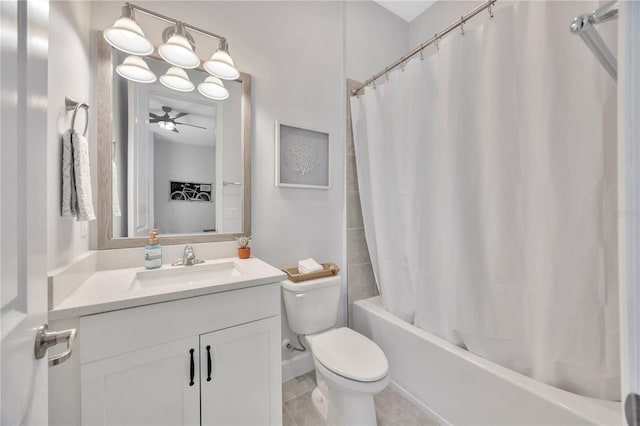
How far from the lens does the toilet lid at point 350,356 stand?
116 centimetres

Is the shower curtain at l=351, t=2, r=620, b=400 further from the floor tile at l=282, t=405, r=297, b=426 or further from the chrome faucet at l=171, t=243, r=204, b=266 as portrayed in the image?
the chrome faucet at l=171, t=243, r=204, b=266

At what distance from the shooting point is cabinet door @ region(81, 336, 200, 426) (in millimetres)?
815

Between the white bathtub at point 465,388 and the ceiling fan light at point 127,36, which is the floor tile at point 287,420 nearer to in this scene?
the white bathtub at point 465,388

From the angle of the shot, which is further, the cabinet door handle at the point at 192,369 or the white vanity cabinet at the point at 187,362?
the cabinet door handle at the point at 192,369

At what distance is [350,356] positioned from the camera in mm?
1285

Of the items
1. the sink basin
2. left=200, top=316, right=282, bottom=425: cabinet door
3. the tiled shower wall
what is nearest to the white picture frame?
the tiled shower wall

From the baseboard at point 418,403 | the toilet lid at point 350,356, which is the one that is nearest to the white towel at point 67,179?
the toilet lid at point 350,356

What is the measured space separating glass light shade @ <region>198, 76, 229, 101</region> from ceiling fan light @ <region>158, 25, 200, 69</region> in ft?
0.44

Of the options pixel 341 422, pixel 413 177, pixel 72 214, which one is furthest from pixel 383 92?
pixel 341 422

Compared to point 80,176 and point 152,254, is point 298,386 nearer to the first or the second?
point 152,254

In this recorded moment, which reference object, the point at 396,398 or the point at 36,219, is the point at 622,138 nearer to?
the point at 36,219

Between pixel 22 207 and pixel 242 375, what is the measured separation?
0.96 m

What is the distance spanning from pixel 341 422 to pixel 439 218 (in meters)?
1.14

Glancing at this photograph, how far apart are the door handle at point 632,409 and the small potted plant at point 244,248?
1393 millimetres
